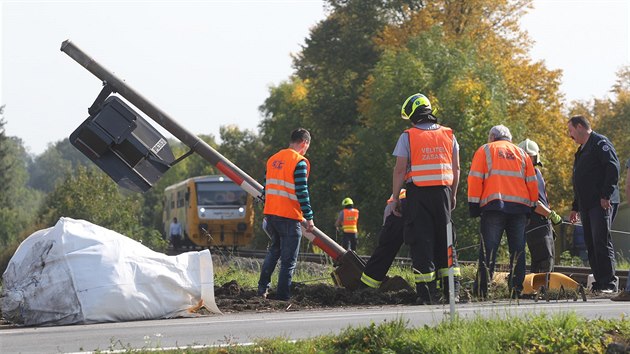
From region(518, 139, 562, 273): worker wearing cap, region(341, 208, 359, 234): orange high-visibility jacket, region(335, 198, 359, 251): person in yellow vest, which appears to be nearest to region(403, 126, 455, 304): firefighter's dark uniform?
region(518, 139, 562, 273): worker wearing cap

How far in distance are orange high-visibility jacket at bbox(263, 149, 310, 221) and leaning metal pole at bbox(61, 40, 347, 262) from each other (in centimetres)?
175

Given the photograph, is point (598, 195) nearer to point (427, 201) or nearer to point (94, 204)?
point (427, 201)

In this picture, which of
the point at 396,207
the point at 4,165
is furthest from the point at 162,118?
the point at 4,165

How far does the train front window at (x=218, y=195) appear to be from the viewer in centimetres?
4744

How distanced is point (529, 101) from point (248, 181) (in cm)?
3769

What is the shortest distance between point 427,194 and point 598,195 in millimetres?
2547

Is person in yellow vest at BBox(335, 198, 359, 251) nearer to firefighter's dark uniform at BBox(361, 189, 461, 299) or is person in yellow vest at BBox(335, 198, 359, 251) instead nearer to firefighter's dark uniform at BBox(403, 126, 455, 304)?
firefighter's dark uniform at BBox(361, 189, 461, 299)

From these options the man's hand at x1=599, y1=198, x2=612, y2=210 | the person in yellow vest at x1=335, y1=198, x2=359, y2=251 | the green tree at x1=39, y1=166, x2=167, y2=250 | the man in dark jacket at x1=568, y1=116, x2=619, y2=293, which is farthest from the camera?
the green tree at x1=39, y1=166, x2=167, y2=250


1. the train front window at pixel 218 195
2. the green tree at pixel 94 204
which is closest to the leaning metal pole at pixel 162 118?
the train front window at pixel 218 195

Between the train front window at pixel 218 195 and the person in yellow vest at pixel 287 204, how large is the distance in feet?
113

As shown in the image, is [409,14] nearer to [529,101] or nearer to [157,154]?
[529,101]

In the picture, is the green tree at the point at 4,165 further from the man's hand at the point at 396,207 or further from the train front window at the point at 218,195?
the man's hand at the point at 396,207

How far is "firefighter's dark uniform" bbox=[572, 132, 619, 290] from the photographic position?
1351cm

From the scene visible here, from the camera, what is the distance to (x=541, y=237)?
14.8 meters
